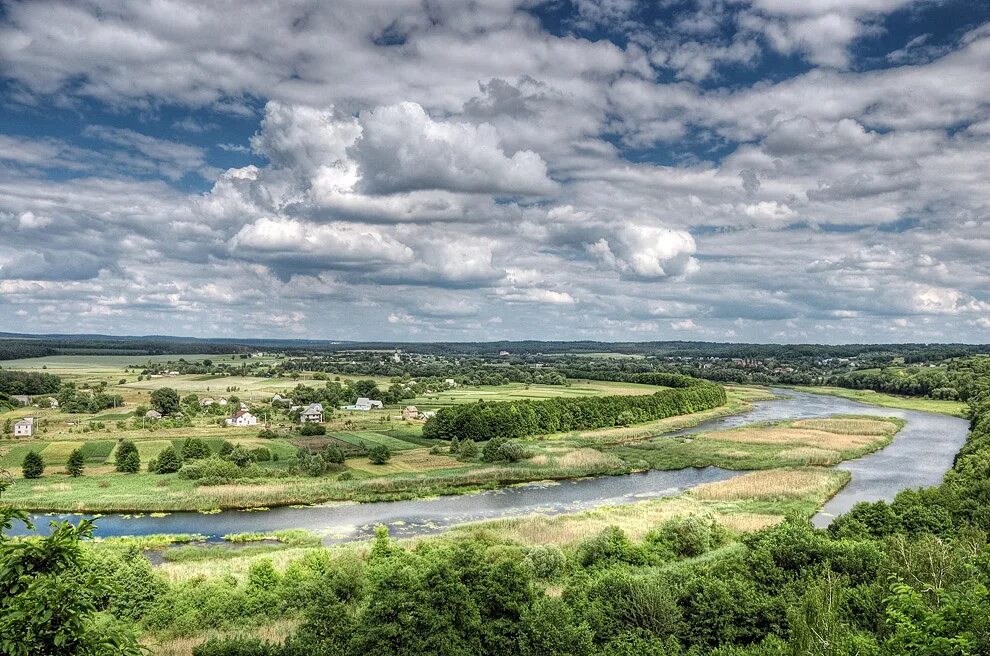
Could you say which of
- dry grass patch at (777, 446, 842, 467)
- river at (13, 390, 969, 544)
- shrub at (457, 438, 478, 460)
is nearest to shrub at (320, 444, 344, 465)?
river at (13, 390, 969, 544)

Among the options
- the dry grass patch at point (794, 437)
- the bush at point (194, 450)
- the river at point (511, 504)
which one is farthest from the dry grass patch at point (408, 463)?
the dry grass patch at point (794, 437)

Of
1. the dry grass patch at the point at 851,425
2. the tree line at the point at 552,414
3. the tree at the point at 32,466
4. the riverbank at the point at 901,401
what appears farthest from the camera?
the riverbank at the point at 901,401

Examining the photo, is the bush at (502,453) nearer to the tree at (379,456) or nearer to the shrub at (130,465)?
the tree at (379,456)

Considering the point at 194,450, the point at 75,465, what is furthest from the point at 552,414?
the point at 75,465

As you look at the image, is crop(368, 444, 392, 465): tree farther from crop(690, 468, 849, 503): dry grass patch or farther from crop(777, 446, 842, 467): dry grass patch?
crop(777, 446, 842, 467): dry grass patch

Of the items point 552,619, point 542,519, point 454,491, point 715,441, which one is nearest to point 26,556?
point 552,619

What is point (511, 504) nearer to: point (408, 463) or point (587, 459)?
point (408, 463)
